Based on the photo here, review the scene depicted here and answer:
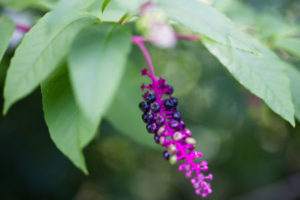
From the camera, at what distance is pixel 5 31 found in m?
1.59

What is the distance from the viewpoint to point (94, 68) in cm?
100

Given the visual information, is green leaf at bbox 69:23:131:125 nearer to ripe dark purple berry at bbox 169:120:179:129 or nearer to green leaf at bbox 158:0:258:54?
green leaf at bbox 158:0:258:54

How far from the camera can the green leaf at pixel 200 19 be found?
1.13 meters

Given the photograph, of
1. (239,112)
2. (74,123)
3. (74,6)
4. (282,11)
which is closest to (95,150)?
(239,112)

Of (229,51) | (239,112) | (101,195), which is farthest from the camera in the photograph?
(101,195)

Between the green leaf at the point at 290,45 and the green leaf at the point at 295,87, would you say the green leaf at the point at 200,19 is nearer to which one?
the green leaf at the point at 295,87

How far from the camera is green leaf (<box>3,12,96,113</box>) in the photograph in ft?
3.58

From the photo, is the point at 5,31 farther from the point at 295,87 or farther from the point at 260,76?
the point at 295,87

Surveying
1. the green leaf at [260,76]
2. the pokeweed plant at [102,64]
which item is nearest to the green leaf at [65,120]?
the pokeweed plant at [102,64]

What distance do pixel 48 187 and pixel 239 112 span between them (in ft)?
7.98

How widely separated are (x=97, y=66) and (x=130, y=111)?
1.41 meters

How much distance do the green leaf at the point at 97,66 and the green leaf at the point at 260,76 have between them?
0.54 meters

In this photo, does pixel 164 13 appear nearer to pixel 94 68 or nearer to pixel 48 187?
pixel 94 68

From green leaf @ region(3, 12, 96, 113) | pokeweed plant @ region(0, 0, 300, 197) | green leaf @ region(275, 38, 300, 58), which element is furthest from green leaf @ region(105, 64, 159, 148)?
green leaf @ region(3, 12, 96, 113)
